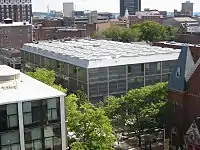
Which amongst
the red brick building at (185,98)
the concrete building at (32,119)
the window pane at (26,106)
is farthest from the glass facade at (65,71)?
the window pane at (26,106)

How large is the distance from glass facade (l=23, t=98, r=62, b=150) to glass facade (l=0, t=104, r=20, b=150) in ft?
2.47

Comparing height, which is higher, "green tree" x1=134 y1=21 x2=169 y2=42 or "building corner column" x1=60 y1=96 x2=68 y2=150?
"green tree" x1=134 y1=21 x2=169 y2=42

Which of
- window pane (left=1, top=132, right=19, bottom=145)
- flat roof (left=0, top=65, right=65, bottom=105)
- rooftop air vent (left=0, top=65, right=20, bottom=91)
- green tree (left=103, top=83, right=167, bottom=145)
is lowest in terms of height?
green tree (left=103, top=83, right=167, bottom=145)

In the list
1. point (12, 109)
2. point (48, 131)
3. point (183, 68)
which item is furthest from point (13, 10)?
point (12, 109)

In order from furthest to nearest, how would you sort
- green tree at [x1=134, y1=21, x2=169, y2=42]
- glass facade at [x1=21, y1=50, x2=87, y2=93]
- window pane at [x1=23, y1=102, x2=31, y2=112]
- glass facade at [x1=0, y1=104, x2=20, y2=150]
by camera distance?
green tree at [x1=134, y1=21, x2=169, y2=42] < glass facade at [x1=21, y1=50, x2=87, y2=93] < window pane at [x1=23, y1=102, x2=31, y2=112] < glass facade at [x1=0, y1=104, x2=20, y2=150]

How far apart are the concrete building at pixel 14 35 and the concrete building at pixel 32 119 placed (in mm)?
106189

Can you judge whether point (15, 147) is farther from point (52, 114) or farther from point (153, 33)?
point (153, 33)

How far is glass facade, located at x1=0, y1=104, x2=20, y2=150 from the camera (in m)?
31.0

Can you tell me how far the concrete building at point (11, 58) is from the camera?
4178 inches

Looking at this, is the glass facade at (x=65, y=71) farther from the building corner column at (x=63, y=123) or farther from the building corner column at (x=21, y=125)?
the building corner column at (x=21, y=125)

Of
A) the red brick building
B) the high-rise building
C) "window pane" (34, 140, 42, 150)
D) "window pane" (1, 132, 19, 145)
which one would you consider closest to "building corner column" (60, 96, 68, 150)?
"window pane" (34, 140, 42, 150)

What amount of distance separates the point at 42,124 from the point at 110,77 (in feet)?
96.6

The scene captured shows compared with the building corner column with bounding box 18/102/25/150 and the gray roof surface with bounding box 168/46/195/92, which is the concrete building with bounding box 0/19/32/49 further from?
the building corner column with bounding box 18/102/25/150

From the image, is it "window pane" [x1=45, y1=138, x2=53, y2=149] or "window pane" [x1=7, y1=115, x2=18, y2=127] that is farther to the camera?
"window pane" [x1=45, y1=138, x2=53, y2=149]
